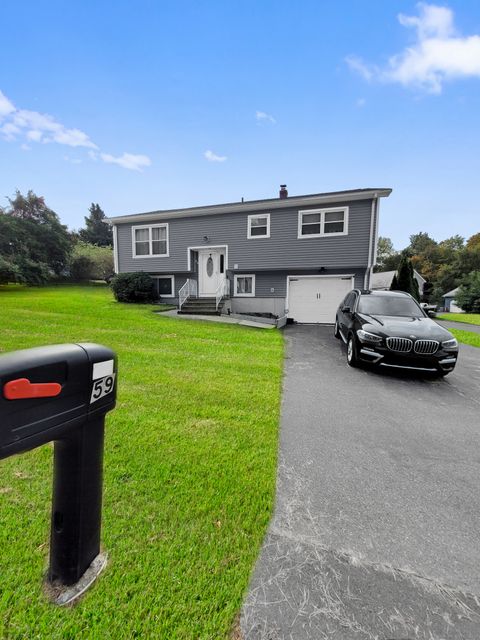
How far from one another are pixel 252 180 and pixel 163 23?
10.3 m

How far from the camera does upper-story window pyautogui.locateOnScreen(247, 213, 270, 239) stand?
42.8ft

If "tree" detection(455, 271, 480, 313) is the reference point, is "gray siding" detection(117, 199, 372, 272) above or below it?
above

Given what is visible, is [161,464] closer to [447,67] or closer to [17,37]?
[17,37]

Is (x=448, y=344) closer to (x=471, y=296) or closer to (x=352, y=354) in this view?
(x=352, y=354)

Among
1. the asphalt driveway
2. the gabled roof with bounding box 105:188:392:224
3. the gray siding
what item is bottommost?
the asphalt driveway

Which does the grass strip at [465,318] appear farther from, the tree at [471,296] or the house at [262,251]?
the tree at [471,296]

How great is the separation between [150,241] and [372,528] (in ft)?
49.8

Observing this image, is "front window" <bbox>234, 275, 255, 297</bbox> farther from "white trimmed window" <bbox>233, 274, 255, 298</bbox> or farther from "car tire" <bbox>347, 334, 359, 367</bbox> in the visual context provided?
"car tire" <bbox>347, 334, 359, 367</bbox>

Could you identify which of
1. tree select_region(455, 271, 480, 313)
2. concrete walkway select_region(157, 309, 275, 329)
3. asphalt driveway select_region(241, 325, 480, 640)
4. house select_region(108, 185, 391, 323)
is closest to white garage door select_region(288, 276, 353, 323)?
house select_region(108, 185, 391, 323)

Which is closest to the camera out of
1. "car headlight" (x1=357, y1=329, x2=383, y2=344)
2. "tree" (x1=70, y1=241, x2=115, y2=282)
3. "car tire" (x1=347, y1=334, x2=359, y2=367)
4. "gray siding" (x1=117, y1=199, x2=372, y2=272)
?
"car headlight" (x1=357, y1=329, x2=383, y2=344)

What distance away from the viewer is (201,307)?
41.5ft

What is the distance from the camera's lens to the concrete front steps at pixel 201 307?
12.4 meters

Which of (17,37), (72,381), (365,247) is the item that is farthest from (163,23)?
(72,381)

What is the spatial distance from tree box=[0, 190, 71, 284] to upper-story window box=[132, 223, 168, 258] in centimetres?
1292
